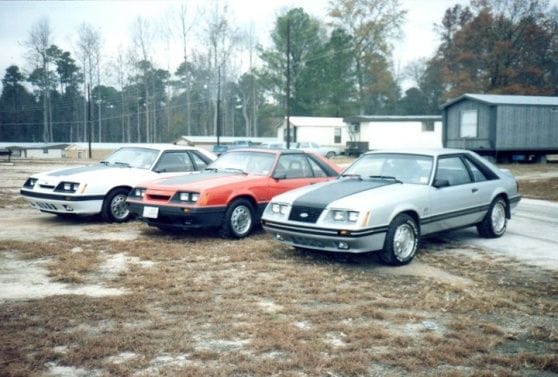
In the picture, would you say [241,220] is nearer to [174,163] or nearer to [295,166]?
[295,166]

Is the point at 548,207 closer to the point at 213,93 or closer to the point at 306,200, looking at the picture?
the point at 306,200

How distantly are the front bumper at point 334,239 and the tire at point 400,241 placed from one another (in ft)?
0.34

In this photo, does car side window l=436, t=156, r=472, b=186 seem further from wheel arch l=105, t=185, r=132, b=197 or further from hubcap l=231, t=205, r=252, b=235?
wheel arch l=105, t=185, r=132, b=197

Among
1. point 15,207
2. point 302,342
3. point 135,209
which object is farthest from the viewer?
point 15,207

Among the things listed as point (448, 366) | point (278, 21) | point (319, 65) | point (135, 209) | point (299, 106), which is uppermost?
point (278, 21)

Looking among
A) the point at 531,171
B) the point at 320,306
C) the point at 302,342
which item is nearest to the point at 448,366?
the point at 302,342

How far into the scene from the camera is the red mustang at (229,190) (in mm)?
8625

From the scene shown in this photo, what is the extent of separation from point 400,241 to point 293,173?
9.76 feet

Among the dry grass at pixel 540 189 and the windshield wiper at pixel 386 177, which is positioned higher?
the windshield wiper at pixel 386 177

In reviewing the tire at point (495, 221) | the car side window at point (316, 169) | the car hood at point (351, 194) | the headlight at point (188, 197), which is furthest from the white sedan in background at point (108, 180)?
the tire at point (495, 221)

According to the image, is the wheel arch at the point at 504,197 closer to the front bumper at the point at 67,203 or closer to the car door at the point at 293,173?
the car door at the point at 293,173

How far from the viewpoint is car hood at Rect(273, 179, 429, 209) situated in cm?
706

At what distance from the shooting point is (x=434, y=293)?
595 cm

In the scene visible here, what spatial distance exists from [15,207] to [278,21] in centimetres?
4966
